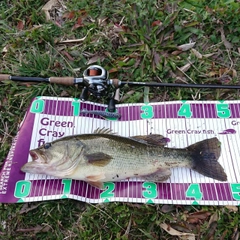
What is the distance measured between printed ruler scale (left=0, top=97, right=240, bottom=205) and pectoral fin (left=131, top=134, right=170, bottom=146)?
0.65ft

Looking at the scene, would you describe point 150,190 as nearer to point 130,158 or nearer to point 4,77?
point 130,158

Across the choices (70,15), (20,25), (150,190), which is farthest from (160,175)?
(20,25)

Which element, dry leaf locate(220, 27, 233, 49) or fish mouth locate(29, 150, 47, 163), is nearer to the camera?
fish mouth locate(29, 150, 47, 163)

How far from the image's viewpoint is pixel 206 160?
3.55m

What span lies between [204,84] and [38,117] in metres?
2.18

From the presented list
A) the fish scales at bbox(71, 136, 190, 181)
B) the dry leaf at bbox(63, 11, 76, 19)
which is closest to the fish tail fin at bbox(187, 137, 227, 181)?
the fish scales at bbox(71, 136, 190, 181)

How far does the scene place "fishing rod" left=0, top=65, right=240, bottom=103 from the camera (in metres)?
3.63

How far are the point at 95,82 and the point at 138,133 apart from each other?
0.85 metres

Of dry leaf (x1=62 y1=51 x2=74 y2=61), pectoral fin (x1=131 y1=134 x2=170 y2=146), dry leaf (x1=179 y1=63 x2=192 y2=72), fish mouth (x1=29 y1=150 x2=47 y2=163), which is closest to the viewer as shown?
fish mouth (x1=29 y1=150 x2=47 y2=163)

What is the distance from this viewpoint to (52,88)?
13.4ft

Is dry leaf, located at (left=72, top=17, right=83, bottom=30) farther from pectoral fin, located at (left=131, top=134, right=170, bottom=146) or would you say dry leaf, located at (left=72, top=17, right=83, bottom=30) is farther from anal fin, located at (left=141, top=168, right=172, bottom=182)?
anal fin, located at (left=141, top=168, right=172, bottom=182)

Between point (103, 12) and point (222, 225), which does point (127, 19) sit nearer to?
point (103, 12)

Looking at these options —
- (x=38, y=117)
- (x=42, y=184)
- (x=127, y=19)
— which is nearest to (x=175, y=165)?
(x=42, y=184)

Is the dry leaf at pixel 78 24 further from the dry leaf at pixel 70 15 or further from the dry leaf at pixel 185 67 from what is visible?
the dry leaf at pixel 185 67
